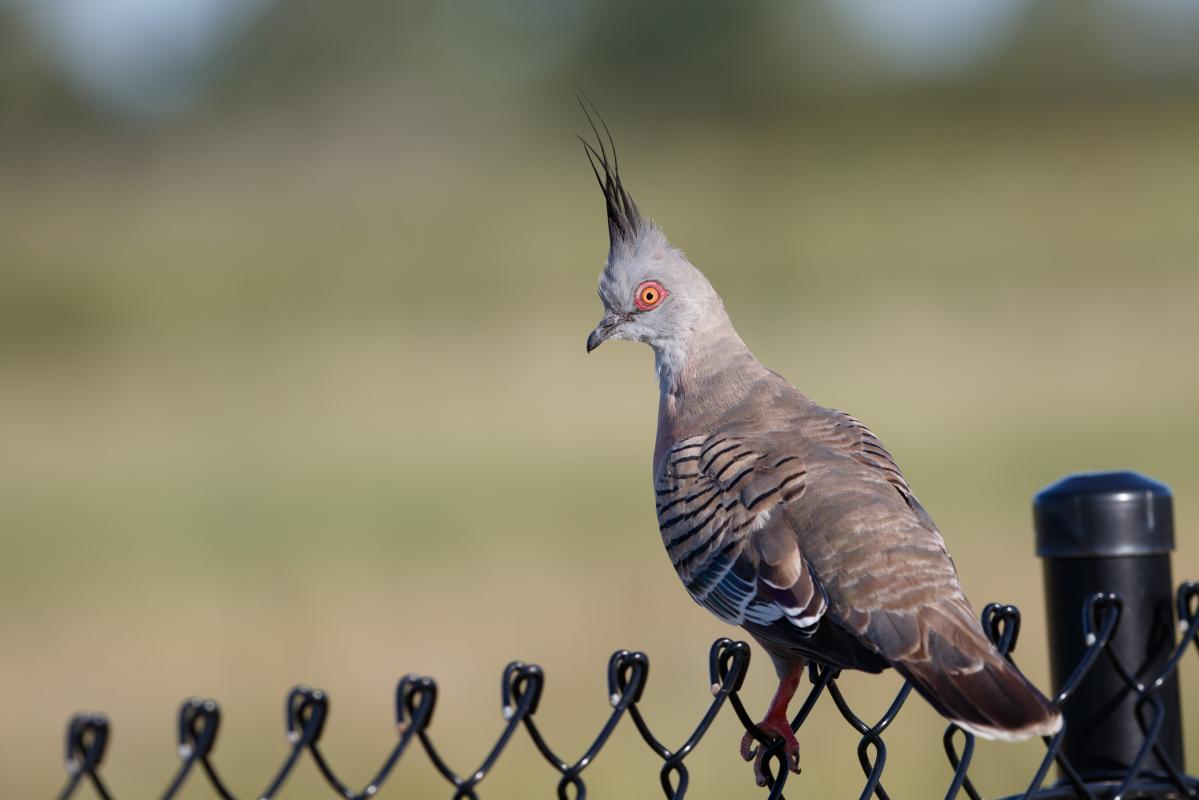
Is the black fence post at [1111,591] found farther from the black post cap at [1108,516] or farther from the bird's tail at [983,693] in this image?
the bird's tail at [983,693]

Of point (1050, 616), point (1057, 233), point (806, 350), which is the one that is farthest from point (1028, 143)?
point (1050, 616)

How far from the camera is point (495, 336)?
1200cm

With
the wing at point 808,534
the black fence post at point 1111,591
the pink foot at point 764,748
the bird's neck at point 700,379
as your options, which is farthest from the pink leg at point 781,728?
the bird's neck at point 700,379

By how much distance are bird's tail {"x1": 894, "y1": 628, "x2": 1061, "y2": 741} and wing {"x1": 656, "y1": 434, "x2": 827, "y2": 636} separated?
36 centimetres

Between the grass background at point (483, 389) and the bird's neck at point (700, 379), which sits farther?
the grass background at point (483, 389)

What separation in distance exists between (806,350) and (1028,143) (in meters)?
5.16

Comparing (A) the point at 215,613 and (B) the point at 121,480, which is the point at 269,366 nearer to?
(B) the point at 121,480

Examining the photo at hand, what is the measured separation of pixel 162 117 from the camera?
1622cm

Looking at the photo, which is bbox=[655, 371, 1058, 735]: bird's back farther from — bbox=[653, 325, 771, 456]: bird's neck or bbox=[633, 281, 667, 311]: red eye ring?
bbox=[633, 281, 667, 311]: red eye ring

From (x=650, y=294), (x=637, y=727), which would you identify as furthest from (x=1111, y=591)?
(x=650, y=294)

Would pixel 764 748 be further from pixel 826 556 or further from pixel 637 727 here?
pixel 637 727

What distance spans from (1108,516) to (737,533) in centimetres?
94

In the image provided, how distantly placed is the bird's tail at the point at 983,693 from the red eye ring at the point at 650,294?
185 centimetres

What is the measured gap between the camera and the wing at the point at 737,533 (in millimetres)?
3303
